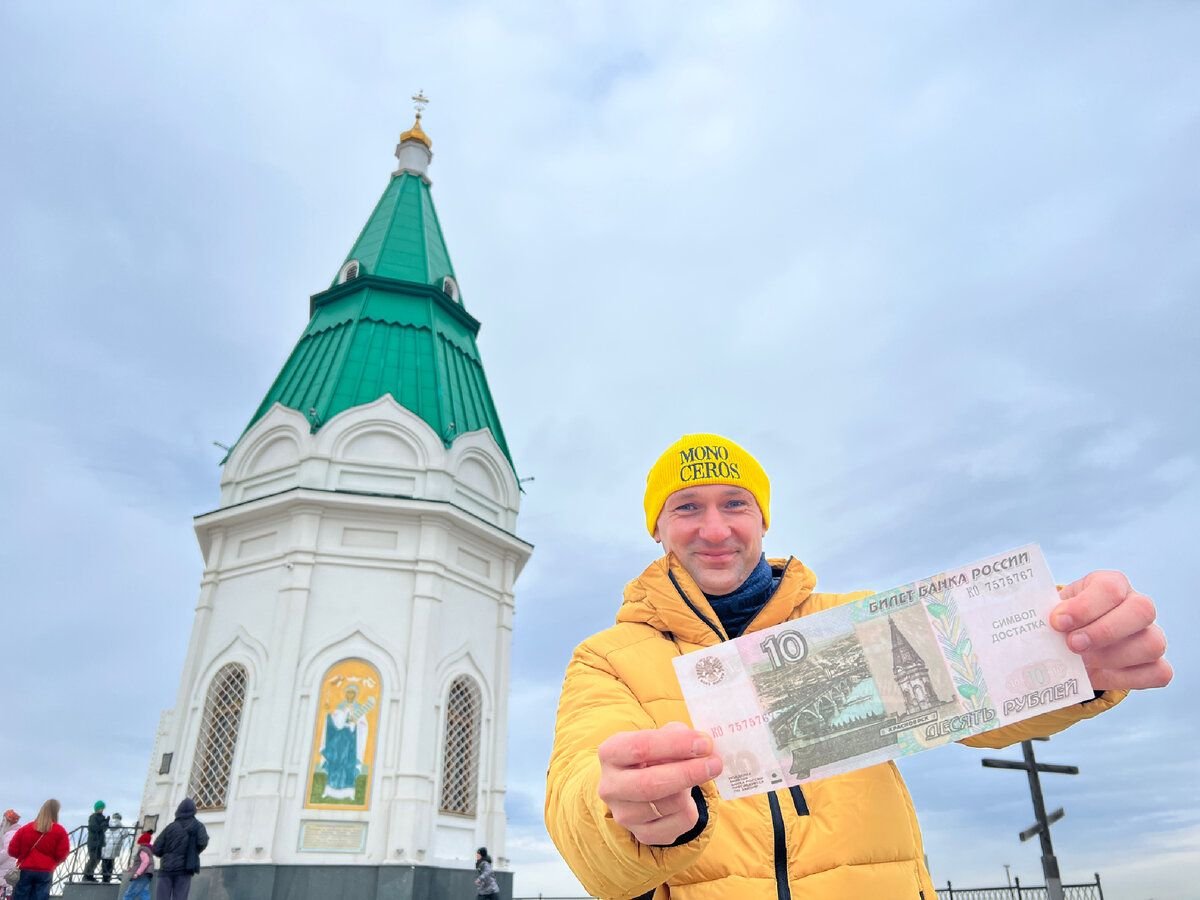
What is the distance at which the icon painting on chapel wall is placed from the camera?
1253 centimetres

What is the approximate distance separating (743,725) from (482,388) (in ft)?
55.7

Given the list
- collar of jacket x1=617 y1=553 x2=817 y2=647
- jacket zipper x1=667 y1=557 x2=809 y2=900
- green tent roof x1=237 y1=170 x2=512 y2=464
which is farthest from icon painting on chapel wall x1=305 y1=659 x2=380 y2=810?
jacket zipper x1=667 y1=557 x2=809 y2=900

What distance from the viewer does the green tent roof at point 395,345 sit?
52.7 ft

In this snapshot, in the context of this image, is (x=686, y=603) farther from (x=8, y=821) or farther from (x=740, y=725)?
(x=8, y=821)

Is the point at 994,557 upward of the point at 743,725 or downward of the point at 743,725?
upward

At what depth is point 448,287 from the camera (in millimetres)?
18500

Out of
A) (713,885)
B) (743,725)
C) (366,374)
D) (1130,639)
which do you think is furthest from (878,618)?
(366,374)

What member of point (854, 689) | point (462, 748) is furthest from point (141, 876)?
point (854, 689)

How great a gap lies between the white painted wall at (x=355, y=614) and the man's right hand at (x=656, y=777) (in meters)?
12.6

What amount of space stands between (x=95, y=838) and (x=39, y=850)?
5.63m

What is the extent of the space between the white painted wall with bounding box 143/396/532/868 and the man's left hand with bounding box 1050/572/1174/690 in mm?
12637

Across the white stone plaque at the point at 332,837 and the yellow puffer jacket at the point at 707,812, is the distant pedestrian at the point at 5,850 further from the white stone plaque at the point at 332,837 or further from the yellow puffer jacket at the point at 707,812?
the yellow puffer jacket at the point at 707,812

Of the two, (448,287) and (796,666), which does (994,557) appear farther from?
(448,287)

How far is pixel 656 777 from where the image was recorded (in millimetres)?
1338
